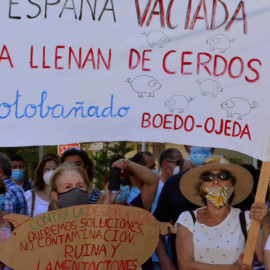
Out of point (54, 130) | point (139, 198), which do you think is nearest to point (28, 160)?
point (139, 198)

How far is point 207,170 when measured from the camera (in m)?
5.28

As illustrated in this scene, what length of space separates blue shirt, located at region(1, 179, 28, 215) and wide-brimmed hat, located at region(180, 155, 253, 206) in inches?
60.6

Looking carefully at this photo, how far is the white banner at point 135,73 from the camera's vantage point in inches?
180

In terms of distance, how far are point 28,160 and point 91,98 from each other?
17.6 metres

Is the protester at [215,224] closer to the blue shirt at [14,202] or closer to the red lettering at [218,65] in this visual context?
the red lettering at [218,65]

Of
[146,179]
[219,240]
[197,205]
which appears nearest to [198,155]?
[146,179]

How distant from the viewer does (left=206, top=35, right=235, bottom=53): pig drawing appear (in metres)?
4.68

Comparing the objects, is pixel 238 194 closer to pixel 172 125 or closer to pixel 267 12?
pixel 172 125

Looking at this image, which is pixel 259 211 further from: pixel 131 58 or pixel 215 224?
pixel 131 58

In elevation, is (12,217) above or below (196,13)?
below

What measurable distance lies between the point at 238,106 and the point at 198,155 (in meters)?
2.50

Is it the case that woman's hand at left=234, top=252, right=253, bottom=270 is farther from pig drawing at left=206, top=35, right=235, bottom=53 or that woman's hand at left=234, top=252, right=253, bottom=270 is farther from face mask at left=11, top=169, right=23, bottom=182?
face mask at left=11, top=169, right=23, bottom=182

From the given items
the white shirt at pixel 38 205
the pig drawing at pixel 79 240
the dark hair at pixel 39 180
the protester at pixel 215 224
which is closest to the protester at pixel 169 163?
the dark hair at pixel 39 180

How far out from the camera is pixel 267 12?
4.67 metres
